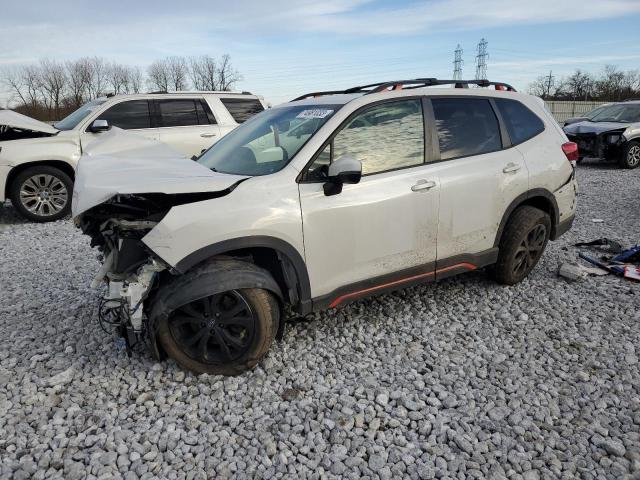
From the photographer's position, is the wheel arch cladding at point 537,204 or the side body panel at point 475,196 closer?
the side body panel at point 475,196

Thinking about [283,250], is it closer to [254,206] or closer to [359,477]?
[254,206]

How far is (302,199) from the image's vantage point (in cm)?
319

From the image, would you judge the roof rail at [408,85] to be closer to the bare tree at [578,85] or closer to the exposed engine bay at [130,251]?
the exposed engine bay at [130,251]

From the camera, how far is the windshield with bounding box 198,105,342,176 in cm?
344

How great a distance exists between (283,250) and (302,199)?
362mm

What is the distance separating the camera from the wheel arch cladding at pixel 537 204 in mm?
4215

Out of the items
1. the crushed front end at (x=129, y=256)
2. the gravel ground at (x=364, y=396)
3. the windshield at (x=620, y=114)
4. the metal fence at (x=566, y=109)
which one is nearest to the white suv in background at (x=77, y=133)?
the gravel ground at (x=364, y=396)

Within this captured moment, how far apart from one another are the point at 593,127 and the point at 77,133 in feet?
41.4

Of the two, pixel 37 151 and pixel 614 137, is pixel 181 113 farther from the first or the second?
pixel 614 137

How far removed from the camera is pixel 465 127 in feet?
13.2

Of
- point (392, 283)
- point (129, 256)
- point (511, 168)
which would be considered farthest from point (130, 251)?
point (511, 168)

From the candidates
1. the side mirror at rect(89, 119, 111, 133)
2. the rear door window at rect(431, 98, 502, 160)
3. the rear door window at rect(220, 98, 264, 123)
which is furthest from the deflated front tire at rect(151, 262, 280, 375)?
the rear door window at rect(220, 98, 264, 123)

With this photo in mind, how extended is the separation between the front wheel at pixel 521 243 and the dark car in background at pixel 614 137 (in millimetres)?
9768

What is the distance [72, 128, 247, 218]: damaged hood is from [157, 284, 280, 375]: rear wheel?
709mm
